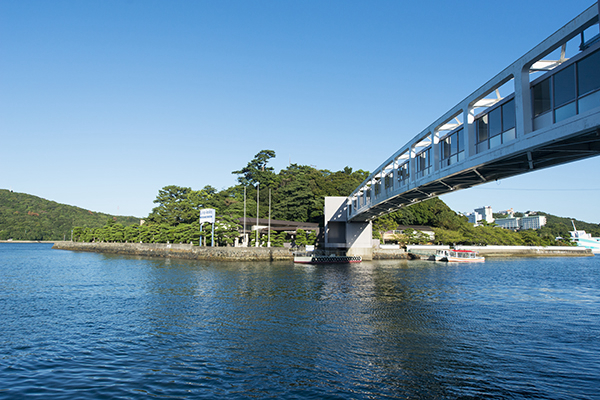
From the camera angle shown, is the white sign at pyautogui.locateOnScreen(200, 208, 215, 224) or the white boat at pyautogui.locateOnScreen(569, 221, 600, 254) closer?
the white sign at pyautogui.locateOnScreen(200, 208, 215, 224)

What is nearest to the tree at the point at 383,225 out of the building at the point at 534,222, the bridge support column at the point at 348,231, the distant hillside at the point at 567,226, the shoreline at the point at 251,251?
the shoreline at the point at 251,251

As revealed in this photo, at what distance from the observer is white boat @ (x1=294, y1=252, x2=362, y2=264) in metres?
55.9

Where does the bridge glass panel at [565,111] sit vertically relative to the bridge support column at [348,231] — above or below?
above

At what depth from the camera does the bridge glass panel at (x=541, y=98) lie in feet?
47.4

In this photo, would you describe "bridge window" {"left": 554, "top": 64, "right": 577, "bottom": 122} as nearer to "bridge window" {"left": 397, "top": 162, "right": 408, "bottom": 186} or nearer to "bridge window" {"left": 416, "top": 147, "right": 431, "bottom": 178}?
"bridge window" {"left": 416, "top": 147, "right": 431, "bottom": 178}

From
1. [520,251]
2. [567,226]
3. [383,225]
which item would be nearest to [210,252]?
→ [383,225]

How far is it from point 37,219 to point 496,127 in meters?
188

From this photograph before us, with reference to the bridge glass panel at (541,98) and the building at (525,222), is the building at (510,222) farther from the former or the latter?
the bridge glass panel at (541,98)

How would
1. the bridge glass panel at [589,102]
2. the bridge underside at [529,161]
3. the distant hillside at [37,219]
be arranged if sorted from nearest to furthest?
the bridge glass panel at [589,102] → the bridge underside at [529,161] → the distant hillside at [37,219]

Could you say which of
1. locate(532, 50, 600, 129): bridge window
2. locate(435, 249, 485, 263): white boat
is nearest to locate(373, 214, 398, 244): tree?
locate(435, 249, 485, 263): white boat

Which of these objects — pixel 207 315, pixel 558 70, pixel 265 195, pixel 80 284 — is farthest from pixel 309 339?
pixel 265 195

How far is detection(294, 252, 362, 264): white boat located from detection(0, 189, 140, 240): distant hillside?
11765 cm

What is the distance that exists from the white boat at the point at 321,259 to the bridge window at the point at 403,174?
88.6 feet

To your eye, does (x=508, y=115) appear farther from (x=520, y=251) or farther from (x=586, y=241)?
(x=586, y=241)
